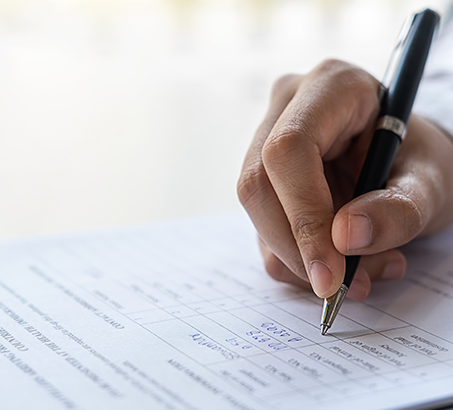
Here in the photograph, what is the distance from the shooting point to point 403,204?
395 millimetres

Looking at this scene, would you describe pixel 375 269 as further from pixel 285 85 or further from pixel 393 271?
pixel 285 85

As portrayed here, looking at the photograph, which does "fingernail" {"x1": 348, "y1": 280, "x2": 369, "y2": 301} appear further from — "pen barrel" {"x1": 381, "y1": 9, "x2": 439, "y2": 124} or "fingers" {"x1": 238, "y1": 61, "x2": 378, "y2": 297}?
"pen barrel" {"x1": 381, "y1": 9, "x2": 439, "y2": 124}

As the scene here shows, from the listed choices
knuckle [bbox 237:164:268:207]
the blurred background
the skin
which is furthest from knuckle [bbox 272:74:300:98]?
the blurred background

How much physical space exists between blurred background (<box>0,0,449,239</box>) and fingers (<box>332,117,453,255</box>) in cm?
67

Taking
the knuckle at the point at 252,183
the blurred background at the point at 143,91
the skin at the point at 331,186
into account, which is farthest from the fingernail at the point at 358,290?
the blurred background at the point at 143,91

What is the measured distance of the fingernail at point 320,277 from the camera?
1.21 feet

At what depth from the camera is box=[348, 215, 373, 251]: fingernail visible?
1.22 feet

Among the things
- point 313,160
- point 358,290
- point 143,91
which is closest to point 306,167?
point 313,160

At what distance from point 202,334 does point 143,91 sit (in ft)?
3.36

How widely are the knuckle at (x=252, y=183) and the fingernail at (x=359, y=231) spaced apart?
3.7 inches

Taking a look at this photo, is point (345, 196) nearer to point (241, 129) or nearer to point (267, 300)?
point (267, 300)

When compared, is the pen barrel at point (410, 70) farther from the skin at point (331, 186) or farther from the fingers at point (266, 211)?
the fingers at point (266, 211)

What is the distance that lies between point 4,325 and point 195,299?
5.8 inches

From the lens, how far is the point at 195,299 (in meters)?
0.43
